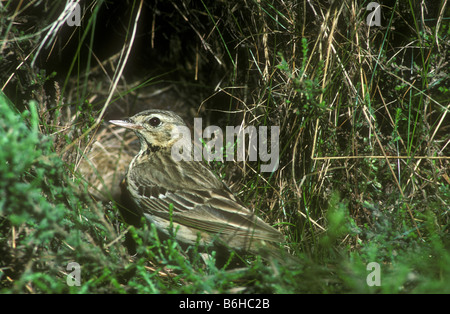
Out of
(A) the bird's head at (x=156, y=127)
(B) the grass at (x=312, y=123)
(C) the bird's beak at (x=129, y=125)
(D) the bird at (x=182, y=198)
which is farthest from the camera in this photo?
(A) the bird's head at (x=156, y=127)

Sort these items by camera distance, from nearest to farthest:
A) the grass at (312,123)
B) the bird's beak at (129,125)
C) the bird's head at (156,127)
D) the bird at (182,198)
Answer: the grass at (312,123) → the bird at (182,198) → the bird's beak at (129,125) → the bird's head at (156,127)

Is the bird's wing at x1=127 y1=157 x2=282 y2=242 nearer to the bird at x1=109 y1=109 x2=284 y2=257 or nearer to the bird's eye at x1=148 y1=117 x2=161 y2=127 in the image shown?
the bird at x1=109 y1=109 x2=284 y2=257

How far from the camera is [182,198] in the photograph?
3.86 meters

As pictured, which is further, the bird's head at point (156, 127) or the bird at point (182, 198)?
the bird's head at point (156, 127)

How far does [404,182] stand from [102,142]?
4.04 meters

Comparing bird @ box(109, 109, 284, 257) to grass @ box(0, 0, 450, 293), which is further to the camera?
bird @ box(109, 109, 284, 257)

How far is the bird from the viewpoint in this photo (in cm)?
338

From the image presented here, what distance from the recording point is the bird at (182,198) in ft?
11.1

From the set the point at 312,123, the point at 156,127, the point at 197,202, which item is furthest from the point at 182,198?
the point at 312,123

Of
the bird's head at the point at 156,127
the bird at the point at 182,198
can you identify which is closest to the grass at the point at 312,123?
the bird at the point at 182,198

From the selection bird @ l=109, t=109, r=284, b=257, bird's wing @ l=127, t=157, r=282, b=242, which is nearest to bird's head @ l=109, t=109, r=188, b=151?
bird @ l=109, t=109, r=284, b=257

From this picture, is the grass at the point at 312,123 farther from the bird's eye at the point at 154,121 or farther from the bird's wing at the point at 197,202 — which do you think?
the bird's eye at the point at 154,121

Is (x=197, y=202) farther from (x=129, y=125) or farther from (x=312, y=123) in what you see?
(x=312, y=123)
